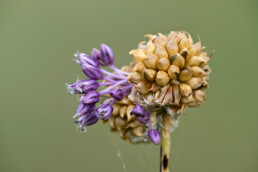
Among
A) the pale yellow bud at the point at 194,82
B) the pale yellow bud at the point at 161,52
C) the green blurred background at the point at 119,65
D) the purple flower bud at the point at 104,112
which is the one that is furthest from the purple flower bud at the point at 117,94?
the green blurred background at the point at 119,65

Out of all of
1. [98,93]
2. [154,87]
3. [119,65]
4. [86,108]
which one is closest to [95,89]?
[98,93]

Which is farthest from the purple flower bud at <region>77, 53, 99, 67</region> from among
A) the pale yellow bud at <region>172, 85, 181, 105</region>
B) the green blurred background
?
the green blurred background

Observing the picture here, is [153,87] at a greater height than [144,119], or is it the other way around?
[153,87]

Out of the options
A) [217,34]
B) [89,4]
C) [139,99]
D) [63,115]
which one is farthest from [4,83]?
[139,99]

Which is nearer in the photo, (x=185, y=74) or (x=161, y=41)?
(x=185, y=74)

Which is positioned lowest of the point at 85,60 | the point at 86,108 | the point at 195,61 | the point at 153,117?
the point at 153,117

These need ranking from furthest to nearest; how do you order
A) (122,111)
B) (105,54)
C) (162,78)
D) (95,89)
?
(105,54), (122,111), (95,89), (162,78)

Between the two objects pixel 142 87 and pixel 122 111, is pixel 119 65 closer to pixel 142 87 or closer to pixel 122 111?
pixel 122 111

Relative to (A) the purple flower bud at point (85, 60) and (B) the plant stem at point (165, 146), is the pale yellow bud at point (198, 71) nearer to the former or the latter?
(B) the plant stem at point (165, 146)
